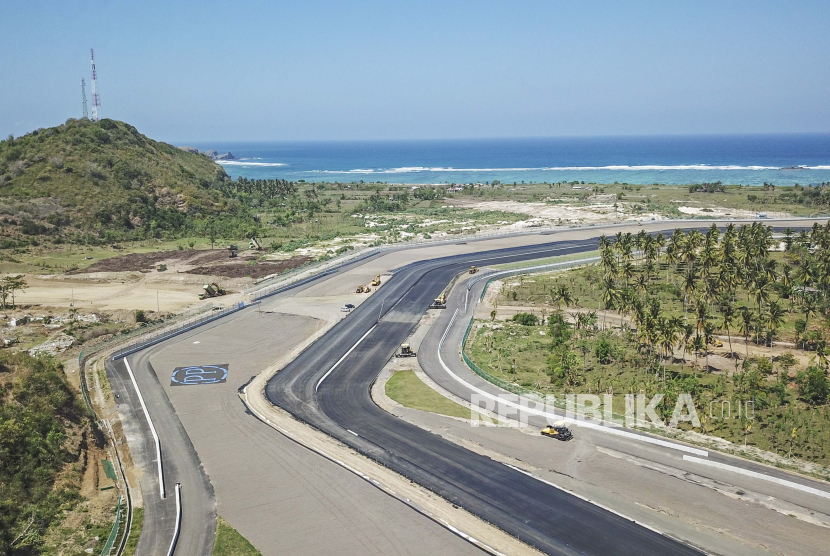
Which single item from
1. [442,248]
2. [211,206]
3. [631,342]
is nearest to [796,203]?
[442,248]

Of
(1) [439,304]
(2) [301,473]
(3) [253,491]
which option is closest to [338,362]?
(2) [301,473]

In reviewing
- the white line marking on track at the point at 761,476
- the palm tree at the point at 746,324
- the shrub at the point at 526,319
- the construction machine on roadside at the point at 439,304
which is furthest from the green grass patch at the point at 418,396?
the palm tree at the point at 746,324

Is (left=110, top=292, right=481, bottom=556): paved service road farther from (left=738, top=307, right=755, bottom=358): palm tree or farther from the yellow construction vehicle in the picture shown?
(left=738, top=307, right=755, bottom=358): palm tree

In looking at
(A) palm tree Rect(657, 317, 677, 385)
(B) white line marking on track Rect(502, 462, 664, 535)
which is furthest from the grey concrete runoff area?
(A) palm tree Rect(657, 317, 677, 385)

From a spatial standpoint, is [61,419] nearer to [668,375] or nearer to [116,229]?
[668,375]

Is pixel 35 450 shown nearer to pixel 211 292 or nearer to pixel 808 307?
pixel 211 292

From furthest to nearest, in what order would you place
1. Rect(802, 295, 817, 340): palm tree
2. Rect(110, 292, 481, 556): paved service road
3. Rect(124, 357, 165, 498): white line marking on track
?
Rect(802, 295, 817, 340): palm tree < Rect(124, 357, 165, 498): white line marking on track < Rect(110, 292, 481, 556): paved service road

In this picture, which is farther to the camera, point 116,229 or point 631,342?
point 116,229
